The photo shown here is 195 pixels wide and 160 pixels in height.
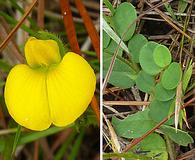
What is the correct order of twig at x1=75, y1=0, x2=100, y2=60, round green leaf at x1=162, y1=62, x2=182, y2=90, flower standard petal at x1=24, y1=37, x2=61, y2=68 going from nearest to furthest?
1. round green leaf at x1=162, y1=62, x2=182, y2=90
2. flower standard petal at x1=24, y1=37, x2=61, y2=68
3. twig at x1=75, y1=0, x2=100, y2=60

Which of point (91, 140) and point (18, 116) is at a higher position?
point (18, 116)

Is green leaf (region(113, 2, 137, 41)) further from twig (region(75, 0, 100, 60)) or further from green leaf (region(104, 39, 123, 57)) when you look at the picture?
twig (region(75, 0, 100, 60))

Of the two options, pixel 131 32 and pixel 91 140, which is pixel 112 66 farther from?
pixel 91 140

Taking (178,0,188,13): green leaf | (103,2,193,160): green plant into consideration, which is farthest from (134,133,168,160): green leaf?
(178,0,188,13): green leaf

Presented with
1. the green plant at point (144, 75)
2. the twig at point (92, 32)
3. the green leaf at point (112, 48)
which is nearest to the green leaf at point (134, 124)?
the green plant at point (144, 75)

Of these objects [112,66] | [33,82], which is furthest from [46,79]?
[112,66]

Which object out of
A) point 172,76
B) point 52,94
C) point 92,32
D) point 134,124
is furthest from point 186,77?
point 92,32

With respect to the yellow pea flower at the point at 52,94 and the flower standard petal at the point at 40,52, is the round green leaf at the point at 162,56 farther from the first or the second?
the flower standard petal at the point at 40,52
